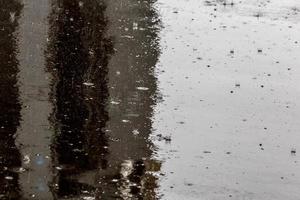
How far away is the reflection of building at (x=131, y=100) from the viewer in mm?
7020

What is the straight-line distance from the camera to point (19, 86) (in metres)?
9.55

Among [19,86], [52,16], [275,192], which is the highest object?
[52,16]

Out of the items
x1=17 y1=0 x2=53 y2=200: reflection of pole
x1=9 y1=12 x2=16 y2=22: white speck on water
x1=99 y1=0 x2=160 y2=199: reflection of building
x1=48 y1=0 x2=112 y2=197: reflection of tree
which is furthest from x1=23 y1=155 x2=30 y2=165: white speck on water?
x1=9 y1=12 x2=16 y2=22: white speck on water

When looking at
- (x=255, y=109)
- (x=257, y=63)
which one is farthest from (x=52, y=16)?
(x=255, y=109)

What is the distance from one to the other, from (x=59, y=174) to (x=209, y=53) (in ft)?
20.1

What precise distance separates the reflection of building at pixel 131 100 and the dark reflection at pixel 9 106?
103 cm

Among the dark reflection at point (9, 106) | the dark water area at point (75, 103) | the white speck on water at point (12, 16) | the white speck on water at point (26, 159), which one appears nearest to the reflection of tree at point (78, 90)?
the dark water area at point (75, 103)

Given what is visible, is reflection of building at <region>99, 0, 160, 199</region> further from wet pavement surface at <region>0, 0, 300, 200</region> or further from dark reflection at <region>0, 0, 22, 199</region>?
dark reflection at <region>0, 0, 22, 199</region>

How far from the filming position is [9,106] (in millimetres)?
8766

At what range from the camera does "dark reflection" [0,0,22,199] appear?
677cm

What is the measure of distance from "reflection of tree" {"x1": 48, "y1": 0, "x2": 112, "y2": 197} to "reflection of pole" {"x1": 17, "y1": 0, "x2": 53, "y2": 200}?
15 cm

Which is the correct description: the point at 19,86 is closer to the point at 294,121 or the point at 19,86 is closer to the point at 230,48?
the point at 294,121

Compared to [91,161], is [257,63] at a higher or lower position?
higher

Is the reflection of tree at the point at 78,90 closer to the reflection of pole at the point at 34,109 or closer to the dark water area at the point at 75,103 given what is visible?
the dark water area at the point at 75,103
